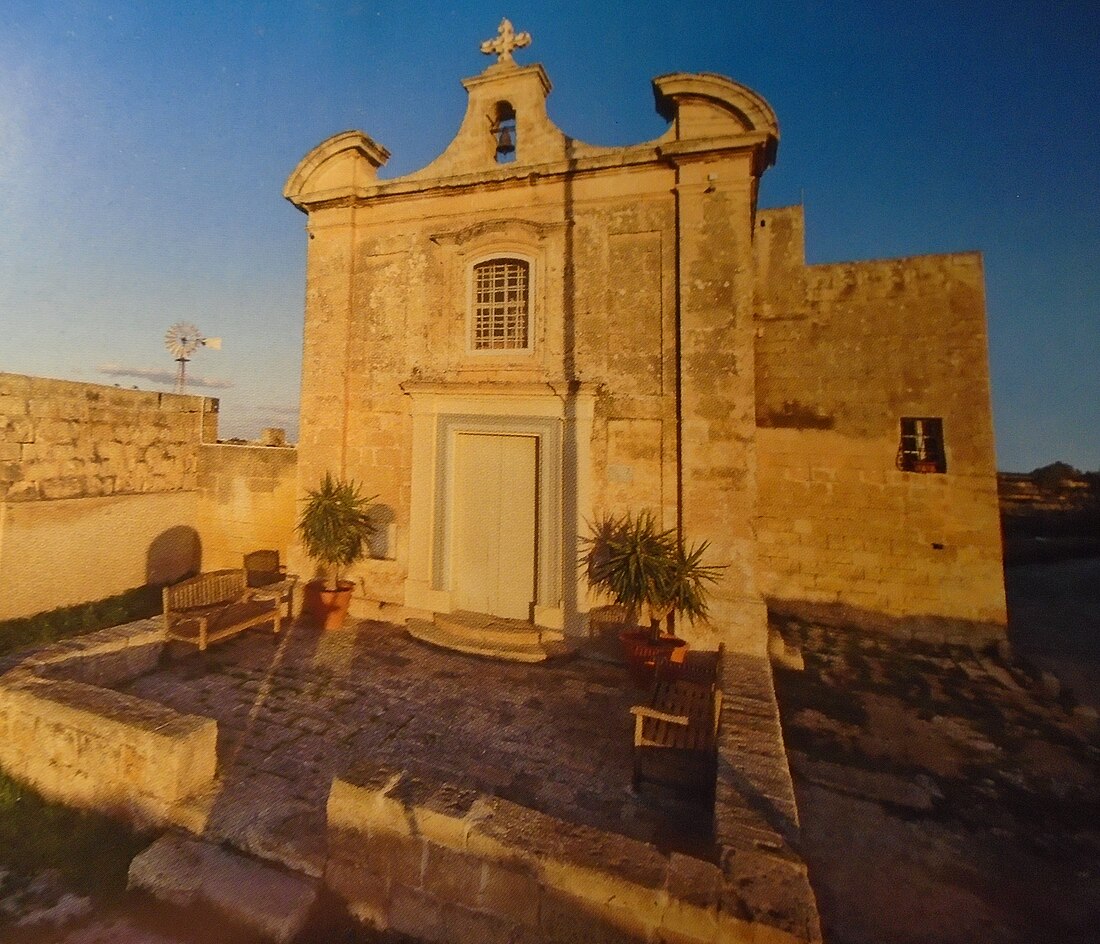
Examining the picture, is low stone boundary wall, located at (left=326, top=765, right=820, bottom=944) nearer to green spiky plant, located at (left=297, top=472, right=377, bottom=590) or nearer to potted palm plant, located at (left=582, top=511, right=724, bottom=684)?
potted palm plant, located at (left=582, top=511, right=724, bottom=684)

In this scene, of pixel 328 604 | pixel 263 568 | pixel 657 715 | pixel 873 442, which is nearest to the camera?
pixel 657 715

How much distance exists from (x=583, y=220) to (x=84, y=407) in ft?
28.5

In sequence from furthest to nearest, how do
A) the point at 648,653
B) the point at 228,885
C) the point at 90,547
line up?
the point at 90,547 < the point at 648,653 < the point at 228,885

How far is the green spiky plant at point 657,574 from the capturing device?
21.4 feet

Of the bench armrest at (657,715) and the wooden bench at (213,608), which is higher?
the wooden bench at (213,608)

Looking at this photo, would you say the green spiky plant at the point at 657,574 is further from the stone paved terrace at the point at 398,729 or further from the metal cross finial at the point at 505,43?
the metal cross finial at the point at 505,43

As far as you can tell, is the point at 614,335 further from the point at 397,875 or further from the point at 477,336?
the point at 397,875

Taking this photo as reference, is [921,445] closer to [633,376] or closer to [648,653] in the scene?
[633,376]

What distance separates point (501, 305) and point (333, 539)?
14.5 feet

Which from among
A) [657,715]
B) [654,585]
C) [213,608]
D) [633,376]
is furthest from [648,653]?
[213,608]

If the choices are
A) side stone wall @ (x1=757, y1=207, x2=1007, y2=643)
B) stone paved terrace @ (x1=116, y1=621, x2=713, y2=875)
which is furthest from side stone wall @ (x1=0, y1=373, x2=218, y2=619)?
side stone wall @ (x1=757, y1=207, x2=1007, y2=643)

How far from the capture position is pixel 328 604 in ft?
26.0

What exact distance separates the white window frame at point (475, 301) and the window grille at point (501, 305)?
3 centimetres

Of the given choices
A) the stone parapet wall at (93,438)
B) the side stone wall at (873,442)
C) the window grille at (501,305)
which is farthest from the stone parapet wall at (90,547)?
the side stone wall at (873,442)
